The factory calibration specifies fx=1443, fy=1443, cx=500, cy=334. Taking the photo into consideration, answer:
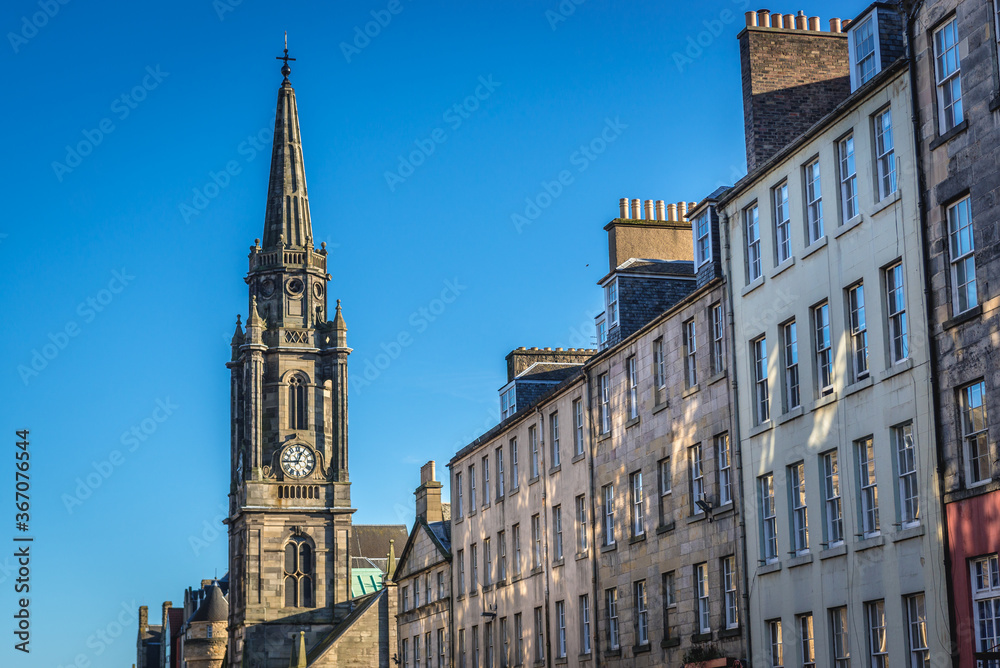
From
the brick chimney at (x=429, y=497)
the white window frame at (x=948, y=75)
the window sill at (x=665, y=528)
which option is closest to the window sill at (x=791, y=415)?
the window sill at (x=665, y=528)

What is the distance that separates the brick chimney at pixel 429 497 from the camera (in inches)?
2389

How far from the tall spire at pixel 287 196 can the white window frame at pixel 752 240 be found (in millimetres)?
66605

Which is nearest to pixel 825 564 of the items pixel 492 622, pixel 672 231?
pixel 672 231

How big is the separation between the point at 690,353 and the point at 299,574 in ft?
201

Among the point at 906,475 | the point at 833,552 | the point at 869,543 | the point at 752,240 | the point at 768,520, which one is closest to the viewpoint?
the point at 906,475

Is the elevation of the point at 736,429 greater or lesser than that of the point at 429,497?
lesser

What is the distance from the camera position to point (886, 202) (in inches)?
1019

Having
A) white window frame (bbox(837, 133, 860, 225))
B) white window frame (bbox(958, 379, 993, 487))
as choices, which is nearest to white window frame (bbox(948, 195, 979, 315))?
white window frame (bbox(958, 379, 993, 487))

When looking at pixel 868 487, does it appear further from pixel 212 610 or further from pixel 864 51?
pixel 212 610

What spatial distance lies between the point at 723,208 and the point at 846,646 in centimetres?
1054

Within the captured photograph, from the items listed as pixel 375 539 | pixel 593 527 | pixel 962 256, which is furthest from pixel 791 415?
pixel 375 539

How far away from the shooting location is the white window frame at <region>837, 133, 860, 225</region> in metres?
27.4

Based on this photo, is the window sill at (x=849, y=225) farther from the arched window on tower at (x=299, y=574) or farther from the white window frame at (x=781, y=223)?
the arched window on tower at (x=299, y=574)

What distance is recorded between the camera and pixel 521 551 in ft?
148
